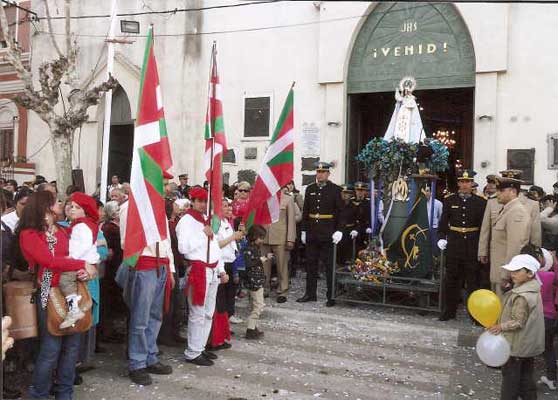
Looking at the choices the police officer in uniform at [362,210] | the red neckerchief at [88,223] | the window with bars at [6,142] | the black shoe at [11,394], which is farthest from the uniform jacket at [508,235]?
the window with bars at [6,142]

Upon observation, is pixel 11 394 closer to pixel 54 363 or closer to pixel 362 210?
pixel 54 363

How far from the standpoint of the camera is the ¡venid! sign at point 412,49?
1292 centimetres

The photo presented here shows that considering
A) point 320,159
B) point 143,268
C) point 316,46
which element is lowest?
point 143,268

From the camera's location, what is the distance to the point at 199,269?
6.17m

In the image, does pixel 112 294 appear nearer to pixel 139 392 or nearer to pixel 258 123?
pixel 139 392

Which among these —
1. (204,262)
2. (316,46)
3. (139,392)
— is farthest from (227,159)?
(139,392)

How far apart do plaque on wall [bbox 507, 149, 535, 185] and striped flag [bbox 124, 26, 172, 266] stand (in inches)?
344

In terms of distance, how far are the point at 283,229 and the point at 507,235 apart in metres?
3.69

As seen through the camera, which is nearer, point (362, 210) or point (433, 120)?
point (362, 210)

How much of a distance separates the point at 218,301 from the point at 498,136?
27.0 ft

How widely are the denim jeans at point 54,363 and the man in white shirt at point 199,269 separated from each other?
150cm

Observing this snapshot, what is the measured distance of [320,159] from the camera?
14156 millimetres

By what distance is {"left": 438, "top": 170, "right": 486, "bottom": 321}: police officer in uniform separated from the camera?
819 centimetres

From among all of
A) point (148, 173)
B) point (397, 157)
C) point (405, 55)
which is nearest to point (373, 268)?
point (397, 157)
